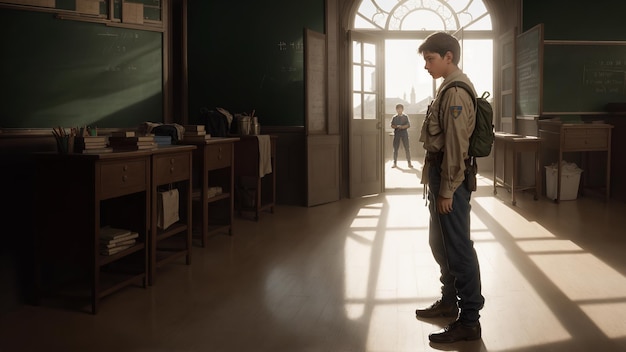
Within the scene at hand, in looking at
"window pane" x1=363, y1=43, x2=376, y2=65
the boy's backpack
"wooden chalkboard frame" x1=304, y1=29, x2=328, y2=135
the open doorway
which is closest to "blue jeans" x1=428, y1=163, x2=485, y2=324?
the boy's backpack

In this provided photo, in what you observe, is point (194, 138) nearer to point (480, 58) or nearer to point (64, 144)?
point (64, 144)

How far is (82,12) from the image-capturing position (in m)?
4.38

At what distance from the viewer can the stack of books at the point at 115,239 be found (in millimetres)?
3457

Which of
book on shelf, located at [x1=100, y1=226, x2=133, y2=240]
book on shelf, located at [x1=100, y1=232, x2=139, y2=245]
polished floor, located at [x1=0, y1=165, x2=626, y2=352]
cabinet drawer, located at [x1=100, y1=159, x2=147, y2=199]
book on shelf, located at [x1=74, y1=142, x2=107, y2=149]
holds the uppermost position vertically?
book on shelf, located at [x1=74, y1=142, x2=107, y2=149]

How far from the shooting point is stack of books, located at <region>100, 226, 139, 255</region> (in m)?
3.46

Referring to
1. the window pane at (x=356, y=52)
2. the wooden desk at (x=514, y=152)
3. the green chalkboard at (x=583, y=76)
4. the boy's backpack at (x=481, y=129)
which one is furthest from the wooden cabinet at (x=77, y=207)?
the green chalkboard at (x=583, y=76)

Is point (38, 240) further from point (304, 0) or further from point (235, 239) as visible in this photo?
point (304, 0)

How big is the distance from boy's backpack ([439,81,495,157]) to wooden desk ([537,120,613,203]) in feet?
15.8

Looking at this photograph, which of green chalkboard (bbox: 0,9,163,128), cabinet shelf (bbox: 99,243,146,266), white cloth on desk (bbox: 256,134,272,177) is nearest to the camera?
cabinet shelf (bbox: 99,243,146,266)

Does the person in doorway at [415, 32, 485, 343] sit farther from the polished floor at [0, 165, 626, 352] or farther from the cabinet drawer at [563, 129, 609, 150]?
the cabinet drawer at [563, 129, 609, 150]

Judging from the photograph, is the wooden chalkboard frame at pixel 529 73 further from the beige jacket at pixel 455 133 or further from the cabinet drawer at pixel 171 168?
the beige jacket at pixel 455 133

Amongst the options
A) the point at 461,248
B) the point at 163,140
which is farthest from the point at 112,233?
the point at 461,248

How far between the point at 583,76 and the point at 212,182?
513 centimetres

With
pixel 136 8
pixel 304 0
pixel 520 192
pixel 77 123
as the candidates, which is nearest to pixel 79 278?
pixel 77 123
